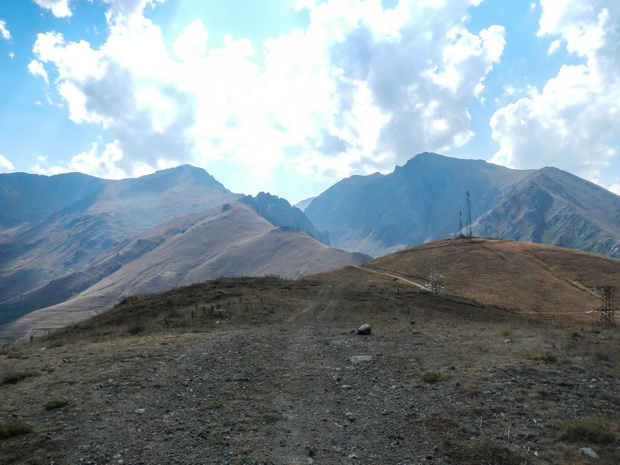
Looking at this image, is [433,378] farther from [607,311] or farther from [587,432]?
[607,311]

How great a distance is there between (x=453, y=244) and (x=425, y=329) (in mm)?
105714

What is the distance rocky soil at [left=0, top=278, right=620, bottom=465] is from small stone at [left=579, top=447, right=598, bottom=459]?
18cm

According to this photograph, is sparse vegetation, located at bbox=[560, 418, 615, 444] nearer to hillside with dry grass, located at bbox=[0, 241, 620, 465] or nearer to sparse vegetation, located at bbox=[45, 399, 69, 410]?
hillside with dry grass, located at bbox=[0, 241, 620, 465]

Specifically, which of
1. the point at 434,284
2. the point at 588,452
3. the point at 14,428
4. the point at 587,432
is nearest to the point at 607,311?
the point at 434,284

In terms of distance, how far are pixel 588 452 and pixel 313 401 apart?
712cm

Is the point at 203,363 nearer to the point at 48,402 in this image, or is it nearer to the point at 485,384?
the point at 48,402

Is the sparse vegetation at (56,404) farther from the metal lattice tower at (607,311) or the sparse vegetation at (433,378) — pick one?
the metal lattice tower at (607,311)

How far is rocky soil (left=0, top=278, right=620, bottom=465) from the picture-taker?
344 inches

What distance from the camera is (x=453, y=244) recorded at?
4855 inches

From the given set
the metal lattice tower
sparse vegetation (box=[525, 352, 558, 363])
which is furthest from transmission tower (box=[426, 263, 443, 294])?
sparse vegetation (box=[525, 352, 558, 363])

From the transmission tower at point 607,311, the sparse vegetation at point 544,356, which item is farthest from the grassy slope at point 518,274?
the sparse vegetation at point 544,356

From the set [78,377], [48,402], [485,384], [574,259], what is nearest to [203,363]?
[78,377]

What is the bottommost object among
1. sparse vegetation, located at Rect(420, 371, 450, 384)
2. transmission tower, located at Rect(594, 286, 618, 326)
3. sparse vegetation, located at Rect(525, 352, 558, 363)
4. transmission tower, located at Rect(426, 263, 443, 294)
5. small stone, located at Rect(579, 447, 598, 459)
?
transmission tower, located at Rect(594, 286, 618, 326)

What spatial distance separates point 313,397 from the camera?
12328mm
